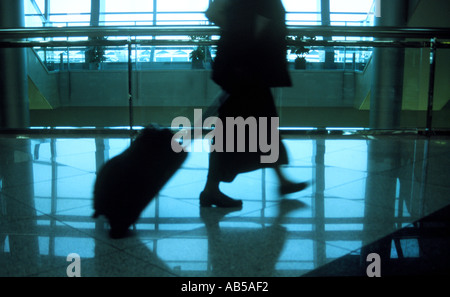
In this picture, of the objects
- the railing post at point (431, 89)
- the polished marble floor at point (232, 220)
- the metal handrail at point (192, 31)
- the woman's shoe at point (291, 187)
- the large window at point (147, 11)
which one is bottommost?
the polished marble floor at point (232, 220)

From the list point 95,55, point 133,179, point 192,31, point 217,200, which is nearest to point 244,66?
point 217,200

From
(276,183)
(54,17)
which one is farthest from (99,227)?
(54,17)

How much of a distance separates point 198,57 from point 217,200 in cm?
252

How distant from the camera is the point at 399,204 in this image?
2570 millimetres

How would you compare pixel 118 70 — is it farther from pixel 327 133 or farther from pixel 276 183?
pixel 276 183

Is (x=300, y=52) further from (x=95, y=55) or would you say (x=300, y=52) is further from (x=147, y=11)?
(x=147, y=11)

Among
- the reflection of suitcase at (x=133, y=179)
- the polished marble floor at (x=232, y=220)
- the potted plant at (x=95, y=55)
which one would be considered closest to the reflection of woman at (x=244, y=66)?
the polished marble floor at (x=232, y=220)

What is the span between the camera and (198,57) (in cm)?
479

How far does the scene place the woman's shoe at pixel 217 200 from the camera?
2562 millimetres

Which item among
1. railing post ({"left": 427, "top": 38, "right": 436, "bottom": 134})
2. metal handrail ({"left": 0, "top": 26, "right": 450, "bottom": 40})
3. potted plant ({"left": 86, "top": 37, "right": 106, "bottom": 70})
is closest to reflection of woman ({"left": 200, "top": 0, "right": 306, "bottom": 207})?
metal handrail ({"left": 0, "top": 26, "right": 450, "bottom": 40})

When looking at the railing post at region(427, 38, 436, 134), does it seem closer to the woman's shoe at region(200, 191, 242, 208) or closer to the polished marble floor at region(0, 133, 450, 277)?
the polished marble floor at region(0, 133, 450, 277)

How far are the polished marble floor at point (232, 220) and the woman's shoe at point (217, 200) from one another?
0.06 m

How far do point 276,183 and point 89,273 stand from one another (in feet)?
5.34

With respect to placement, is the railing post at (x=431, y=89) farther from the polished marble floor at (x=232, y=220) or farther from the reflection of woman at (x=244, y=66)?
the reflection of woman at (x=244, y=66)
